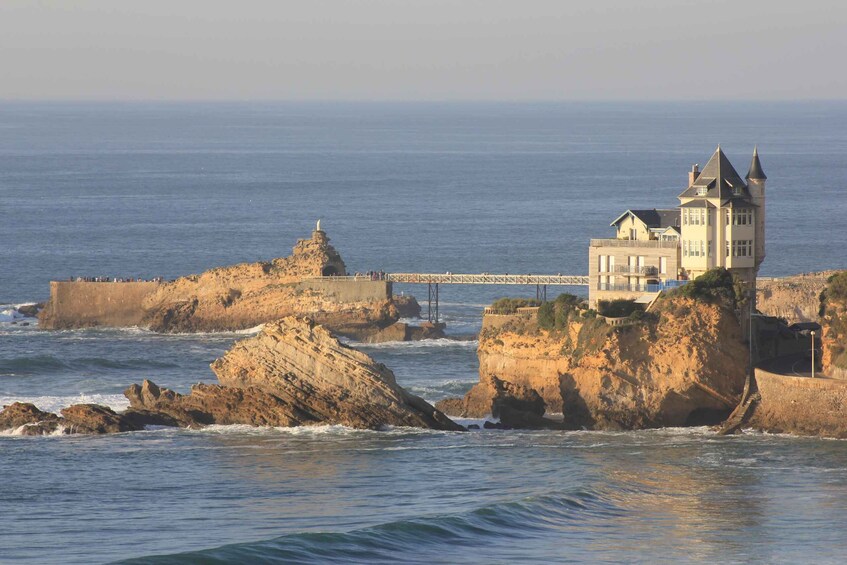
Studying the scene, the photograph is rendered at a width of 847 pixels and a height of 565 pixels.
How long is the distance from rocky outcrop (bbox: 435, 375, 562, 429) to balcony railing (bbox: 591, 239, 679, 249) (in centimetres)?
710

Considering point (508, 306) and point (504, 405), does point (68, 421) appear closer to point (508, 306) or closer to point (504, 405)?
point (504, 405)

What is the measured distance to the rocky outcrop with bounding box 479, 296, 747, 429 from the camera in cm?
6397

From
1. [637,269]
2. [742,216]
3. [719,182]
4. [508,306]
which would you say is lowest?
[508,306]

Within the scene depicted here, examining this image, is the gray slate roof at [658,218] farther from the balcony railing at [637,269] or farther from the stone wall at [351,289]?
the stone wall at [351,289]

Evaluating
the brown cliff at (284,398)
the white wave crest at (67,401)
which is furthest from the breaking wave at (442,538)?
the white wave crest at (67,401)

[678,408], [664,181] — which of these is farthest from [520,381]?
[664,181]

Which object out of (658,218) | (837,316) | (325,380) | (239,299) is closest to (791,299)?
(658,218)

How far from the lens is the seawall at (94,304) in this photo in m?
98.1

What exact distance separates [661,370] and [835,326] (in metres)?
5.85

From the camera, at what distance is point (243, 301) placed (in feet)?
318

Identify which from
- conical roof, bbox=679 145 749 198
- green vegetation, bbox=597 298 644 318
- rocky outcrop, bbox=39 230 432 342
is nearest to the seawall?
rocky outcrop, bbox=39 230 432 342

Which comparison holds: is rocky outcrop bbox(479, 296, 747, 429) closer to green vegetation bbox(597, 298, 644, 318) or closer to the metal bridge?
green vegetation bbox(597, 298, 644, 318)

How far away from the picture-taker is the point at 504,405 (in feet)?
218

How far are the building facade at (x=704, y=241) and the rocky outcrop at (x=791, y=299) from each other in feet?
52.3
